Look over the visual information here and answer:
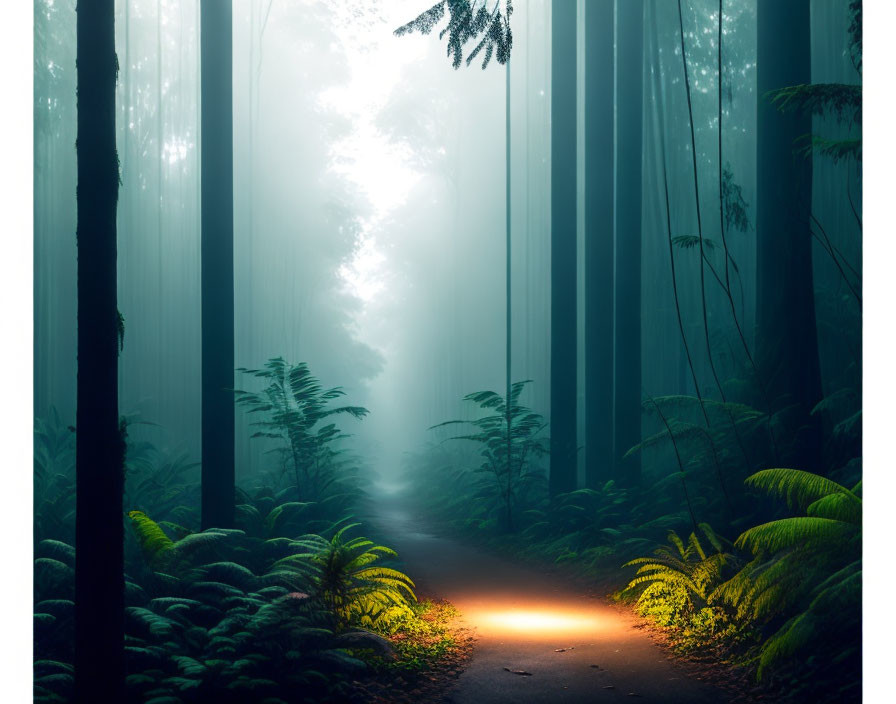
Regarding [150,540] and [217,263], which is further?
[217,263]

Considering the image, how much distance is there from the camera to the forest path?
15.7ft

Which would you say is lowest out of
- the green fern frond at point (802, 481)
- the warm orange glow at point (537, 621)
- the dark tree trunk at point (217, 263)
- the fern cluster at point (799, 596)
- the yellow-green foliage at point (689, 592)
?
the warm orange glow at point (537, 621)

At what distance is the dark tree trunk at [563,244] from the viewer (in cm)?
1203

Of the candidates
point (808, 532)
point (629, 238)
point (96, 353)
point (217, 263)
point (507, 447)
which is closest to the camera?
point (96, 353)

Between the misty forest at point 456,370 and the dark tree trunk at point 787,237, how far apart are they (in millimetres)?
36

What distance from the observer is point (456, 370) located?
31281mm

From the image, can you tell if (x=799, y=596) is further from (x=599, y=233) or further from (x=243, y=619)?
(x=599, y=233)

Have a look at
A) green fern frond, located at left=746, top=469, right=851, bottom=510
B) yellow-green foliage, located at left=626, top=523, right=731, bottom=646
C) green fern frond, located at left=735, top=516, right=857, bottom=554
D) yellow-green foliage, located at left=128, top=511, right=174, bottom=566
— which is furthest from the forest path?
yellow-green foliage, located at left=128, top=511, right=174, bottom=566

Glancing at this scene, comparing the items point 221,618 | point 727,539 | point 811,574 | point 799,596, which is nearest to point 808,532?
point 811,574

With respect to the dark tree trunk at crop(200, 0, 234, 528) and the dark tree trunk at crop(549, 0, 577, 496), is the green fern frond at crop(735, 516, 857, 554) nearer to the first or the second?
the dark tree trunk at crop(200, 0, 234, 528)

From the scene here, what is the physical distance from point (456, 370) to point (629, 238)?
1964 centimetres

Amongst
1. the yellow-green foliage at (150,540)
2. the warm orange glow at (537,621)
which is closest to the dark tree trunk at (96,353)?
the yellow-green foliage at (150,540)

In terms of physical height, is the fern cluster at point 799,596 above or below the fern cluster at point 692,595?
above

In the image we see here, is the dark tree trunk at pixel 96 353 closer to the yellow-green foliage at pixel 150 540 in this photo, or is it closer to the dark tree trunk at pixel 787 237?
the yellow-green foliage at pixel 150 540
